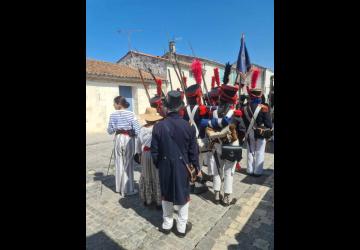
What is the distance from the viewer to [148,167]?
12.7 feet

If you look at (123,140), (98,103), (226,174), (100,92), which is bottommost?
(226,174)

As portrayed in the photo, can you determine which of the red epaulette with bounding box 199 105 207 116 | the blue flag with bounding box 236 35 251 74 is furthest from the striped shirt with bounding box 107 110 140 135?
the blue flag with bounding box 236 35 251 74

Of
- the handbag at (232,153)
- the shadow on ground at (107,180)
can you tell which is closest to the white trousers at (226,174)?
the handbag at (232,153)

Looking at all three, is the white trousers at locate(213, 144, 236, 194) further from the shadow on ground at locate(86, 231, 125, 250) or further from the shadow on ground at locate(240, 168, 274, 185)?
the shadow on ground at locate(86, 231, 125, 250)

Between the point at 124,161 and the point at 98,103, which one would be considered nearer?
the point at 124,161

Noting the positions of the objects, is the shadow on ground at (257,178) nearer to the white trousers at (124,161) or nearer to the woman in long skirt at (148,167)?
the woman in long skirt at (148,167)

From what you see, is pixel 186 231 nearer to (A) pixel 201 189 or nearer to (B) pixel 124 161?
(A) pixel 201 189

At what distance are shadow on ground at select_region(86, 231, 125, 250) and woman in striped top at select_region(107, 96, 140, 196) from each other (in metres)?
1.31

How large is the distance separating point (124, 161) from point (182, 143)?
1.92 m

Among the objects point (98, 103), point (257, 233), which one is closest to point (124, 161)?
point (257, 233)

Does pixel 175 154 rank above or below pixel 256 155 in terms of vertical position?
above
